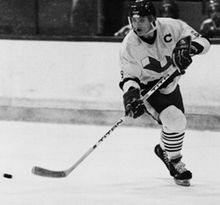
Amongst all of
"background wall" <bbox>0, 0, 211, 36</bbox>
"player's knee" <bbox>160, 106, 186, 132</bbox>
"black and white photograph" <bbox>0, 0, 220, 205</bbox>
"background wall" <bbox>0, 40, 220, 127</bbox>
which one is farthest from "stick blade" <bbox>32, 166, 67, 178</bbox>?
"background wall" <bbox>0, 0, 211, 36</bbox>

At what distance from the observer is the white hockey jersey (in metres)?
3.62

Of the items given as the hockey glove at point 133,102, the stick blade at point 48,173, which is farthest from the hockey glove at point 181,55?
the stick blade at point 48,173

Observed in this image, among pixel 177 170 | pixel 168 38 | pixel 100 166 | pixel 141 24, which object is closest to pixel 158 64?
pixel 168 38

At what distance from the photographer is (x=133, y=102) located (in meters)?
3.52

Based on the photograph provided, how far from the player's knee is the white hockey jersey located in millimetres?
181

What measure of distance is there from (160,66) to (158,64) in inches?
0.6

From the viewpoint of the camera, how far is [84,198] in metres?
3.31

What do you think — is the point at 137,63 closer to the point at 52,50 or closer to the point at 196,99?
the point at 196,99

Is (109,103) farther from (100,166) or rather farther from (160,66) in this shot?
(160,66)

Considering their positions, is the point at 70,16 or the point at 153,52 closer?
the point at 153,52

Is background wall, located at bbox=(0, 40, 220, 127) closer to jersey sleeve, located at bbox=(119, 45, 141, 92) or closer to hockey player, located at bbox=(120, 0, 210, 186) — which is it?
hockey player, located at bbox=(120, 0, 210, 186)

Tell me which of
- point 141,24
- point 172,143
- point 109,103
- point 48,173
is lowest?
point 109,103

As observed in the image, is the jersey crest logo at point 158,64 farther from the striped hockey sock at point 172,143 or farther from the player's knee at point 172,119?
Answer: the striped hockey sock at point 172,143

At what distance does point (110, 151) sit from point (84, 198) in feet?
4.02
